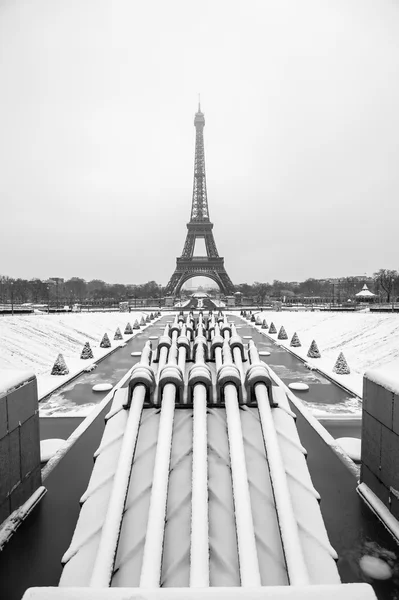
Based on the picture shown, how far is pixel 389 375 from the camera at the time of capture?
17.0 feet

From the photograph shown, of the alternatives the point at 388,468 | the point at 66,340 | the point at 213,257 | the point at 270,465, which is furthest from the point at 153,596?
the point at 213,257

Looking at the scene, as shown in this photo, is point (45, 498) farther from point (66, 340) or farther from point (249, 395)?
point (66, 340)

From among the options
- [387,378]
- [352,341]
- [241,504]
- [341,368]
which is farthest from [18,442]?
[352,341]

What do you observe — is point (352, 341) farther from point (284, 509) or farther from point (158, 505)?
point (158, 505)

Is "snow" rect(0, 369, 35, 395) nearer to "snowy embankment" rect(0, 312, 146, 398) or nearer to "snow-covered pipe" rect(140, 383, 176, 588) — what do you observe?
"snow-covered pipe" rect(140, 383, 176, 588)

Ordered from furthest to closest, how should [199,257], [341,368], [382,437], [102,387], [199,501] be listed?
[199,257] < [341,368] < [102,387] < [382,437] < [199,501]

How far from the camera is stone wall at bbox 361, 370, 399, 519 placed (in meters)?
4.84

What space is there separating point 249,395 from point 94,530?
8.78ft

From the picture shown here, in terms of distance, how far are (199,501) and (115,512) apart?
87 centimetres

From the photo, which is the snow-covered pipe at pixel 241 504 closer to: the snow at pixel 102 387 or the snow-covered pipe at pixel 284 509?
the snow-covered pipe at pixel 284 509

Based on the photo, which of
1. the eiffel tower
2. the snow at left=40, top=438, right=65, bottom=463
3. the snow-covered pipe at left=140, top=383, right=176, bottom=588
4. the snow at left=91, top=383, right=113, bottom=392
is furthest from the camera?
the eiffel tower

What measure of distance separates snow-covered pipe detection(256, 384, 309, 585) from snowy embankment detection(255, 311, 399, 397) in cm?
962

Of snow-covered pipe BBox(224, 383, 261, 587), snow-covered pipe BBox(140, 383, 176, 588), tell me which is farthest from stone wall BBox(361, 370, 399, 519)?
snow-covered pipe BBox(140, 383, 176, 588)

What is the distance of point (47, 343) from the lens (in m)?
22.2
